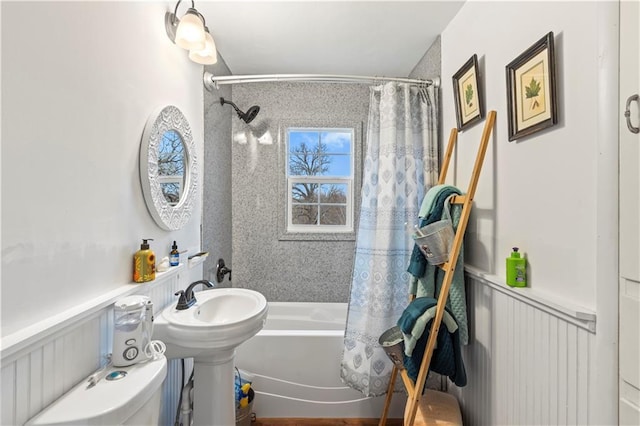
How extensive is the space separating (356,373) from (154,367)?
3.69 ft

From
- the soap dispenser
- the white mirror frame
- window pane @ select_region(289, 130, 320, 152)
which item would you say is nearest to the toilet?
the soap dispenser

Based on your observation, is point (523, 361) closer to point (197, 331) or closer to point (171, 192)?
point (197, 331)

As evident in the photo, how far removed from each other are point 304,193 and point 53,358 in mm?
2104

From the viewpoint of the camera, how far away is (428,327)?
4.10 feet

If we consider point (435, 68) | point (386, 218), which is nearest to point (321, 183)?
point (386, 218)

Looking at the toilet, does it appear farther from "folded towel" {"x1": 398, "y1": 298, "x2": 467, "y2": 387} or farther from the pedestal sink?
"folded towel" {"x1": 398, "y1": 298, "x2": 467, "y2": 387}

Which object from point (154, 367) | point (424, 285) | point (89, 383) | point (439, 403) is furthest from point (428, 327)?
point (89, 383)

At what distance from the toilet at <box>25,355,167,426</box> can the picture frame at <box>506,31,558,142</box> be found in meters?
1.53

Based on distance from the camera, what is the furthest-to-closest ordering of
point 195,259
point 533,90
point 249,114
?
point 249,114 < point 195,259 < point 533,90

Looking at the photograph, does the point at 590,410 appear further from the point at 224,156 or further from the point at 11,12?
the point at 224,156

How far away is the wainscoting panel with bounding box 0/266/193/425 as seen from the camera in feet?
2.18

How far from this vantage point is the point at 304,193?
2713 millimetres

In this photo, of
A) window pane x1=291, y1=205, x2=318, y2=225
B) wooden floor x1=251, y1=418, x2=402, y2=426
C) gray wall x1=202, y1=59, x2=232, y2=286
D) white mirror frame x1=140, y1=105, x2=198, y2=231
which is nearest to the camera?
white mirror frame x1=140, y1=105, x2=198, y2=231

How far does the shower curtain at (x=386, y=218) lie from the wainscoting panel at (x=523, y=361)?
421 mm
